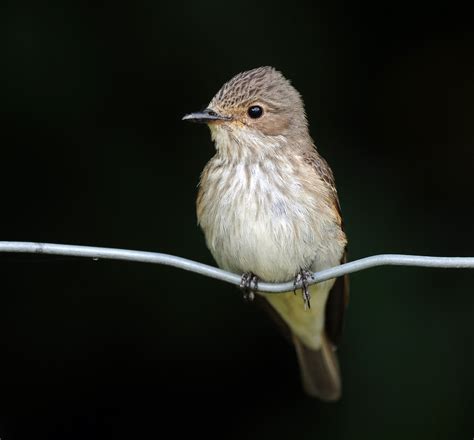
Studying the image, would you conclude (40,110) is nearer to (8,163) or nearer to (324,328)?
(8,163)

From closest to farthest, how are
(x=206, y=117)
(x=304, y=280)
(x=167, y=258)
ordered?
(x=167, y=258), (x=304, y=280), (x=206, y=117)

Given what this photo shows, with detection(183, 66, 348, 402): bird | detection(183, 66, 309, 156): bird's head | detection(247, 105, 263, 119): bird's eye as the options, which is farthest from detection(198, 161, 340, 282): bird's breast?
detection(247, 105, 263, 119): bird's eye

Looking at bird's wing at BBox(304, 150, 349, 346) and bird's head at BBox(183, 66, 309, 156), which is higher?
bird's head at BBox(183, 66, 309, 156)

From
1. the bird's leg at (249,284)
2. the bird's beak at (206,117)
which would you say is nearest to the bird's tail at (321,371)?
the bird's leg at (249,284)

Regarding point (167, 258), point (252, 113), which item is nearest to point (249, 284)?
point (252, 113)

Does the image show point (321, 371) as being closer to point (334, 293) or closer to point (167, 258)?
point (334, 293)

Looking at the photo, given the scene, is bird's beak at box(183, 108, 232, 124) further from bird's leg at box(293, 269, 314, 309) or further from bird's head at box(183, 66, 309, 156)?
bird's leg at box(293, 269, 314, 309)

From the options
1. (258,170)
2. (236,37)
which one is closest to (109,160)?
(236,37)
